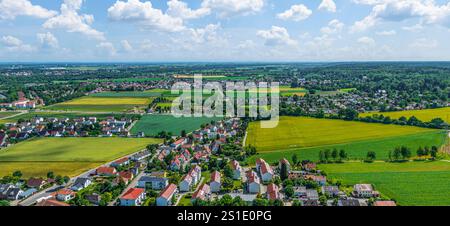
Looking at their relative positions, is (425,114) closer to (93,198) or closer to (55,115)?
(93,198)

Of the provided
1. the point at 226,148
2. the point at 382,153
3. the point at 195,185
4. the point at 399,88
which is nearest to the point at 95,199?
the point at 195,185

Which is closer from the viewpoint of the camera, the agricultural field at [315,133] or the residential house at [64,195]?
the residential house at [64,195]

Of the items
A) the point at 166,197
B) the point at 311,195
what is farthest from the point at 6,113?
the point at 311,195

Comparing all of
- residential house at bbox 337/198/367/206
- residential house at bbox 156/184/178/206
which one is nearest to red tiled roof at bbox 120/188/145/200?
residential house at bbox 156/184/178/206

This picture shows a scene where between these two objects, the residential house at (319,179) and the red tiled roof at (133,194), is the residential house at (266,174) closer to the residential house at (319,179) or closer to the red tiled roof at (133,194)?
the residential house at (319,179)

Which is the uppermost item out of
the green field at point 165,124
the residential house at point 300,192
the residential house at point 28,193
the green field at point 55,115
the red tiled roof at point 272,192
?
the green field at point 55,115

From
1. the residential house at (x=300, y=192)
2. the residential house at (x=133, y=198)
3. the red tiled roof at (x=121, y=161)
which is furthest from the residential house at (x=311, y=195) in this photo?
the red tiled roof at (x=121, y=161)
